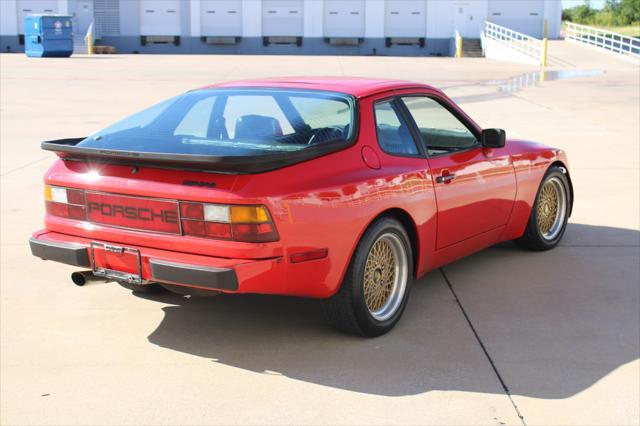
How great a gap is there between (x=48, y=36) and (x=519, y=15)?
98.1 ft

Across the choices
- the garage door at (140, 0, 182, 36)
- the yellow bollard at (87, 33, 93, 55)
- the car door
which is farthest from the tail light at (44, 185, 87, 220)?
the garage door at (140, 0, 182, 36)

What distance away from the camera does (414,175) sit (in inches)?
200

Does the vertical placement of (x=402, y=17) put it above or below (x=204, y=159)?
above

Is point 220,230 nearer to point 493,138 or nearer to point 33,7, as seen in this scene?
point 493,138

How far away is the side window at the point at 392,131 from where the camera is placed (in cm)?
507

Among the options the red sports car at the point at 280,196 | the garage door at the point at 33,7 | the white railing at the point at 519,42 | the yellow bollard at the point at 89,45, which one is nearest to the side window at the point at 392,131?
the red sports car at the point at 280,196

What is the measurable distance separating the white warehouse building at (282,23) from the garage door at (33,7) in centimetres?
7

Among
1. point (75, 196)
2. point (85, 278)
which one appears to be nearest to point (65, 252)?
point (85, 278)

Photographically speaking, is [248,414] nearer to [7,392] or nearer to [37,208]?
[7,392]

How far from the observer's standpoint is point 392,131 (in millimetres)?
5191

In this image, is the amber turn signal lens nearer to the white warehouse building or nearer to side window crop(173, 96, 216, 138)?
side window crop(173, 96, 216, 138)

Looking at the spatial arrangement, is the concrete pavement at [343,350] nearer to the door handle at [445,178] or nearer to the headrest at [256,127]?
the door handle at [445,178]

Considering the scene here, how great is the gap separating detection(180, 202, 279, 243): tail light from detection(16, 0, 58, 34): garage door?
5647 centimetres

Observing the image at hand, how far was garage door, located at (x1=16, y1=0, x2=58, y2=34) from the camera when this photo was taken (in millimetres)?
56344
